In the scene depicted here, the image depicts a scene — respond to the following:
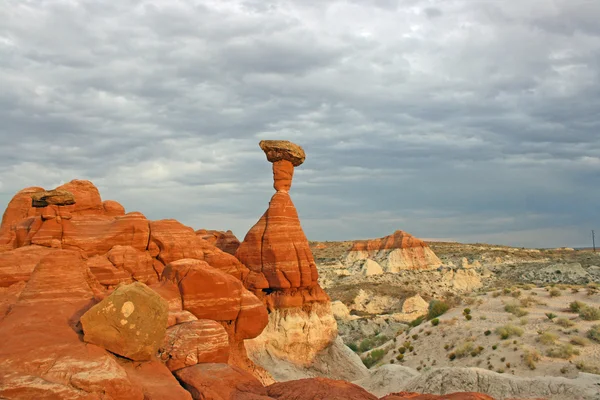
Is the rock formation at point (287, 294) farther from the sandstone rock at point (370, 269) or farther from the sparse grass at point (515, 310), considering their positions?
the sandstone rock at point (370, 269)

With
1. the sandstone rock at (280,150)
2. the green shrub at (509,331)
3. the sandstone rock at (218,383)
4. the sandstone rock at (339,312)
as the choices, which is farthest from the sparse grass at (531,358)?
the sandstone rock at (339,312)

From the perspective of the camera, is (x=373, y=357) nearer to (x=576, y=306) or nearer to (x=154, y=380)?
(x=576, y=306)

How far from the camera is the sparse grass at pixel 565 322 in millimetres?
34812

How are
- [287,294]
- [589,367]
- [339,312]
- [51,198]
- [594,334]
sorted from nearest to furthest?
[51,198]
[589,367]
[594,334]
[287,294]
[339,312]

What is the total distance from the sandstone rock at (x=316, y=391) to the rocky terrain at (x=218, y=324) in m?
0.07

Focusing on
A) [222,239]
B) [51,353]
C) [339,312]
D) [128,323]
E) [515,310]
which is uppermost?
[222,239]

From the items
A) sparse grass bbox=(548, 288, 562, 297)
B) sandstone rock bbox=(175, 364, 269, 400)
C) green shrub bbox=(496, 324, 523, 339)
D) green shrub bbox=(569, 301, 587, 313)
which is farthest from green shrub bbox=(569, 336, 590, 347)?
sandstone rock bbox=(175, 364, 269, 400)

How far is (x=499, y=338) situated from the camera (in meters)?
35.2

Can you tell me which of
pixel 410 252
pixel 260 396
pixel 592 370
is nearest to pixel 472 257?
pixel 410 252

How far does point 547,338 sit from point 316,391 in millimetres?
Answer: 23430

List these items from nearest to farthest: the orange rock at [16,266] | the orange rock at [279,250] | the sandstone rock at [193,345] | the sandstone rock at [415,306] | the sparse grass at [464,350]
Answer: the sandstone rock at [193,345]
the orange rock at [16,266]
the orange rock at [279,250]
the sparse grass at [464,350]
the sandstone rock at [415,306]

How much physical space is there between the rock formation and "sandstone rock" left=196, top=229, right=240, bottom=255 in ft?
10.9

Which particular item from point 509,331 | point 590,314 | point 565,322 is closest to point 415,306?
point 509,331

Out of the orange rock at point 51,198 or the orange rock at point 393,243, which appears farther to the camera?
the orange rock at point 393,243
